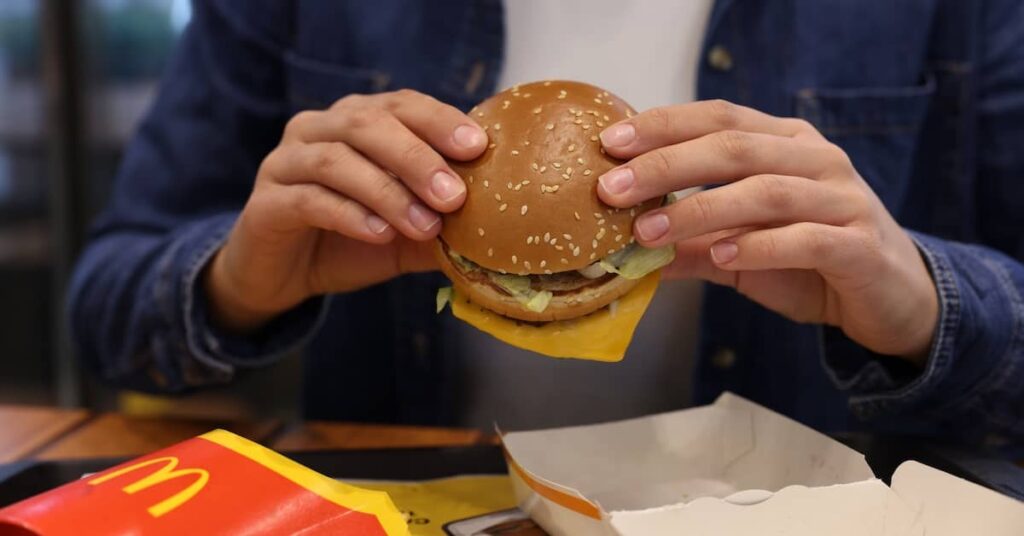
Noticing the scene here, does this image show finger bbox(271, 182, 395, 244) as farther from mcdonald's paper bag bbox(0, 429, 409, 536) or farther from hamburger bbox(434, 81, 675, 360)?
mcdonald's paper bag bbox(0, 429, 409, 536)

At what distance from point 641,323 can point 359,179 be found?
57 cm

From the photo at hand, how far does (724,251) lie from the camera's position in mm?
1044

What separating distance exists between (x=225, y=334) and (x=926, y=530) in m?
1.04

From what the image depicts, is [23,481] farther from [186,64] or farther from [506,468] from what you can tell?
[186,64]

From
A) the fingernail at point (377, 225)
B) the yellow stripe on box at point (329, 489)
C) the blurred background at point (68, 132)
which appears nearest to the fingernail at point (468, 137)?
the fingernail at point (377, 225)

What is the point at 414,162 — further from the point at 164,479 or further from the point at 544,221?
the point at 164,479

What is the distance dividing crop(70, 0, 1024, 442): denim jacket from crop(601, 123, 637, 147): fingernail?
1.58 feet

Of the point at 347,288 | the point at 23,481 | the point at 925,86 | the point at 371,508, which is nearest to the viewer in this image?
the point at 371,508

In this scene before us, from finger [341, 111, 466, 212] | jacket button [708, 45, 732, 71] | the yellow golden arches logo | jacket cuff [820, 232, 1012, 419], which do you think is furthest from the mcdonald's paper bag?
jacket button [708, 45, 732, 71]

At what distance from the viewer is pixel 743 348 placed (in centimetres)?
157

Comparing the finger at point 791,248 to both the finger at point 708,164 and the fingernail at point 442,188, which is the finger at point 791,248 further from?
the fingernail at point 442,188

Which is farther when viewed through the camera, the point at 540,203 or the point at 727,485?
the point at 727,485

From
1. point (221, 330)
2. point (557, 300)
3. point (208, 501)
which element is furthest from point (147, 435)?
point (557, 300)

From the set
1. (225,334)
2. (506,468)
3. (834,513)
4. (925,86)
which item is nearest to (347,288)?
(225,334)
